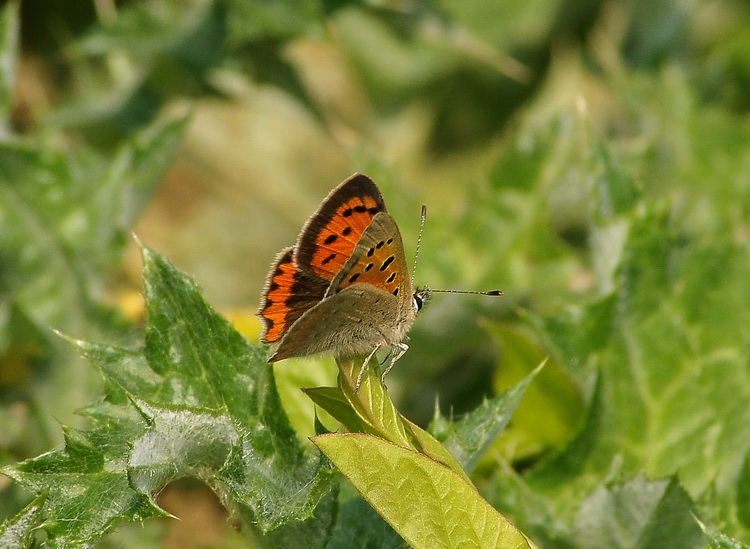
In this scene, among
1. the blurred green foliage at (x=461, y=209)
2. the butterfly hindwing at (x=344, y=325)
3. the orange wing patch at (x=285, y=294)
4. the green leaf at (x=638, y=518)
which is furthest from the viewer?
the blurred green foliage at (x=461, y=209)

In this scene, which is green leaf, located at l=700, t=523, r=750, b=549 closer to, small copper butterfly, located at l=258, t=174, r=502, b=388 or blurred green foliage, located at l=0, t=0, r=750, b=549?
blurred green foliage, located at l=0, t=0, r=750, b=549

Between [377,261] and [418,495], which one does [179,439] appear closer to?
[418,495]

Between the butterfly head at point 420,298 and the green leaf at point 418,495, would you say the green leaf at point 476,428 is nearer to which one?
the green leaf at point 418,495

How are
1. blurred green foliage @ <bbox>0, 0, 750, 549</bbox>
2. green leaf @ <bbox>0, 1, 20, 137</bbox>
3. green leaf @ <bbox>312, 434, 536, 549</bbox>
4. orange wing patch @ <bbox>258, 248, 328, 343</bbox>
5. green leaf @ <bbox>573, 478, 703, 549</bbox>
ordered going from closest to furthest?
green leaf @ <bbox>312, 434, 536, 549</bbox> → orange wing patch @ <bbox>258, 248, 328, 343</bbox> → green leaf @ <bbox>573, 478, 703, 549</bbox> → blurred green foliage @ <bbox>0, 0, 750, 549</bbox> → green leaf @ <bbox>0, 1, 20, 137</bbox>

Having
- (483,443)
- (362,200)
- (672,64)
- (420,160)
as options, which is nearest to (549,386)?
(483,443)

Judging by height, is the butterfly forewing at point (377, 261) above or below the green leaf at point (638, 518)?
above

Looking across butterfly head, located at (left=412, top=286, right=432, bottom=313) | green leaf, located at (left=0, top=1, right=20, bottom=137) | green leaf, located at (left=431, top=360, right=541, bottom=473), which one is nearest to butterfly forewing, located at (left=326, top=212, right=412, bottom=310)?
butterfly head, located at (left=412, top=286, right=432, bottom=313)

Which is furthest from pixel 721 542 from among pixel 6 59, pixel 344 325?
pixel 6 59

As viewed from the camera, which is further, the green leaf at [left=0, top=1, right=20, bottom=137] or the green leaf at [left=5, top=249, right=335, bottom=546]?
the green leaf at [left=0, top=1, right=20, bottom=137]

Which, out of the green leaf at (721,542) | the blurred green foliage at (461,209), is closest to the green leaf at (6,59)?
the blurred green foliage at (461,209)
